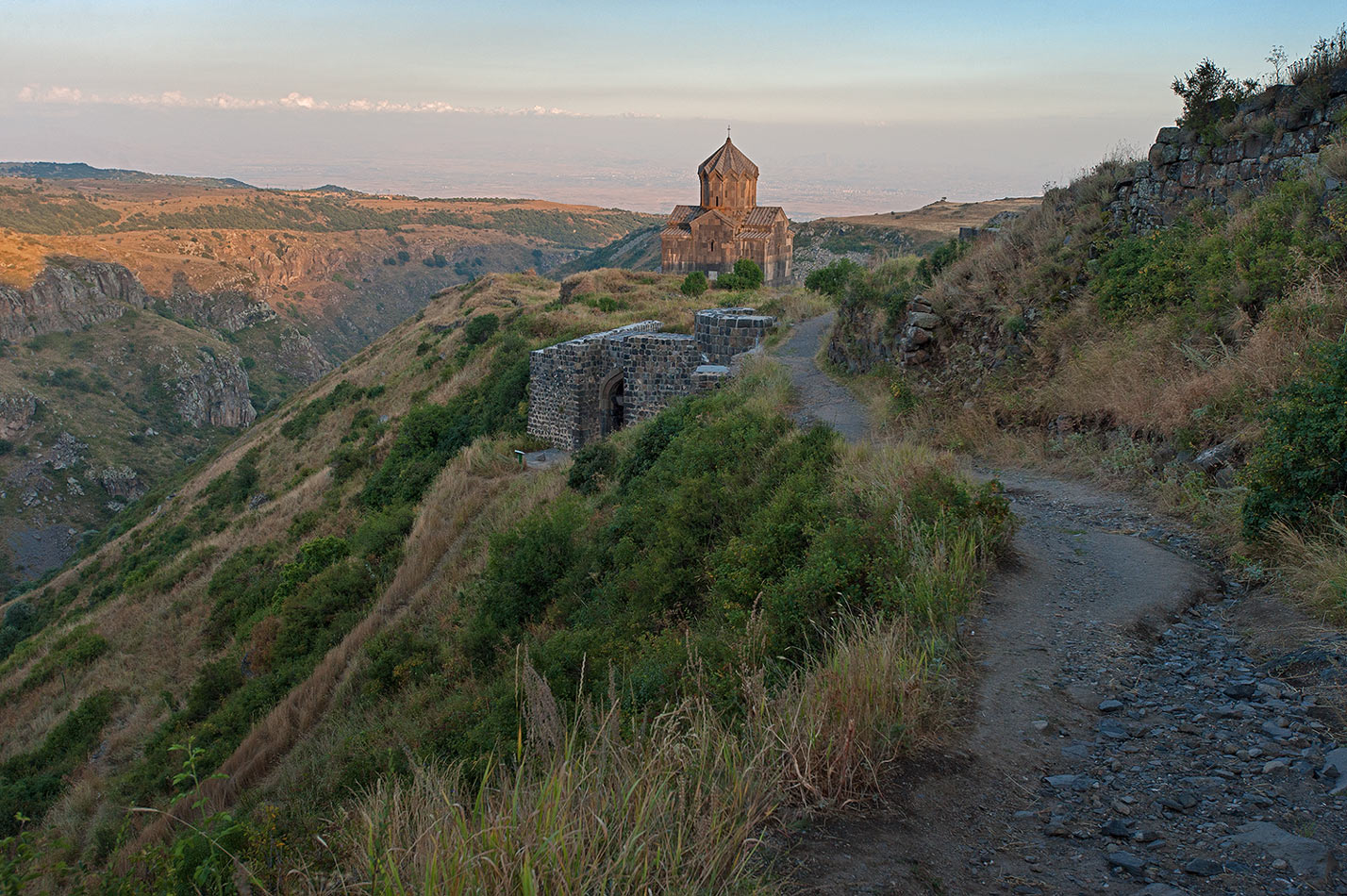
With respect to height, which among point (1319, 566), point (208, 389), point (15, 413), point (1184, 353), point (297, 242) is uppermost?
point (297, 242)

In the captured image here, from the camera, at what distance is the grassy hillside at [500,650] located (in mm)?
2797

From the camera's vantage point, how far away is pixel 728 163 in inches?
1528

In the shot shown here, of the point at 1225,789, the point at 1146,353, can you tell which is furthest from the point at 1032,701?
the point at 1146,353

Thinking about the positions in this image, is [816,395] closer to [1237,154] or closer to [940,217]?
[1237,154]

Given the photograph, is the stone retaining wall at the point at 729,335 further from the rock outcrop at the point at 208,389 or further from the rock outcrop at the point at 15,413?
the rock outcrop at the point at 208,389

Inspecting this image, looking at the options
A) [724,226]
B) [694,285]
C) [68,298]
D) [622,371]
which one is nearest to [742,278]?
[694,285]

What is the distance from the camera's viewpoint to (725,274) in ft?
110

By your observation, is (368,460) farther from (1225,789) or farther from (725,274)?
(1225,789)

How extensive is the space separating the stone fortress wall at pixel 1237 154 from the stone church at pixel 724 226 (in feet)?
95.6

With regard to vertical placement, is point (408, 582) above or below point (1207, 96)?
below

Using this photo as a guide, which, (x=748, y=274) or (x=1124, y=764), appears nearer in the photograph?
(x=1124, y=764)

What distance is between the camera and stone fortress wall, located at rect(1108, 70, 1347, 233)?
7.46 meters

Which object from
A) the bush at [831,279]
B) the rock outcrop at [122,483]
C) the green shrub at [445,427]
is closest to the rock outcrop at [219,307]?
the rock outcrop at [122,483]

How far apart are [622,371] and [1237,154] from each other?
11.7m
